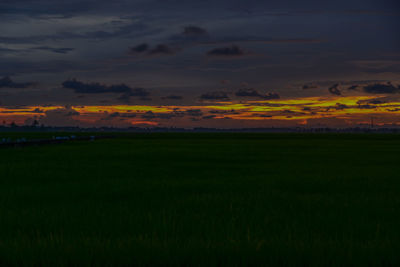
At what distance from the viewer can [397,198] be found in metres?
12.6

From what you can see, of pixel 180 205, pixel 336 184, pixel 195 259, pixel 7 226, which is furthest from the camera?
pixel 336 184

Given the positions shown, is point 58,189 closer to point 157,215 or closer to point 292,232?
point 157,215

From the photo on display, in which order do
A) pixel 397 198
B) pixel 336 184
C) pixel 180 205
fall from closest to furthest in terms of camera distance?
pixel 180 205 → pixel 397 198 → pixel 336 184

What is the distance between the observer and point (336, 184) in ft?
53.0

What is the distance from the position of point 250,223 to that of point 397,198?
653cm

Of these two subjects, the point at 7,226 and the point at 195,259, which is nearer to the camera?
the point at 195,259

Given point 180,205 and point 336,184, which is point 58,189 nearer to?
point 180,205

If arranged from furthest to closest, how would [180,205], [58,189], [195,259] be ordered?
1. [58,189]
2. [180,205]
3. [195,259]

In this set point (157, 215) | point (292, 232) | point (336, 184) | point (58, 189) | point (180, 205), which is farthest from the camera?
point (336, 184)

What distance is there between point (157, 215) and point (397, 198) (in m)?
7.91

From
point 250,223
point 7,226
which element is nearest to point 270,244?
point 250,223

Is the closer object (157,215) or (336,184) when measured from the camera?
(157,215)

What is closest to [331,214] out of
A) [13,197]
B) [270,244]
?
[270,244]

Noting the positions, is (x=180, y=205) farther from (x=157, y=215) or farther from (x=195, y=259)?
(x=195, y=259)
